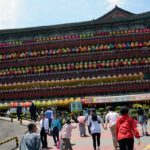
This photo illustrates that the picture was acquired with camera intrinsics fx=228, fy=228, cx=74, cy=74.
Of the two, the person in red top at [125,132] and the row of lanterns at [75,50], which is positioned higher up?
the row of lanterns at [75,50]

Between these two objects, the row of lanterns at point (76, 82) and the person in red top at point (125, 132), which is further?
the row of lanterns at point (76, 82)

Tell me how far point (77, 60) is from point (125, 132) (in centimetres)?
3777

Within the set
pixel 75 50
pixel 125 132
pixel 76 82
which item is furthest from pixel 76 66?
pixel 125 132

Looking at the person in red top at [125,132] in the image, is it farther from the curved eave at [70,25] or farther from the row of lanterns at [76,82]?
the curved eave at [70,25]

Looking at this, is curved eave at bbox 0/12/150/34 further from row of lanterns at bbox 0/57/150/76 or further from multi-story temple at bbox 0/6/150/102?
row of lanterns at bbox 0/57/150/76

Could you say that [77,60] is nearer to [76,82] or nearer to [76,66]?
[76,66]

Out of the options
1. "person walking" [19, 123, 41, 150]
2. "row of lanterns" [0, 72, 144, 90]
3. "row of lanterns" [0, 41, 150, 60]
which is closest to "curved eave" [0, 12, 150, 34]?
"row of lanterns" [0, 41, 150, 60]

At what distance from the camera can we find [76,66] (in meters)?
42.8

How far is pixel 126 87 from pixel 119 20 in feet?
58.2

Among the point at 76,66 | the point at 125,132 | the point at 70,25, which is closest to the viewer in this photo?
the point at 125,132

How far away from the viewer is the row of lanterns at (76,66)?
138 ft

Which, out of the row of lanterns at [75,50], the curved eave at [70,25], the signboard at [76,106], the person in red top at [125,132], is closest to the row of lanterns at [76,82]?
the row of lanterns at [75,50]

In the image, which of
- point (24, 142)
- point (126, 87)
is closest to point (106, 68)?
point (126, 87)

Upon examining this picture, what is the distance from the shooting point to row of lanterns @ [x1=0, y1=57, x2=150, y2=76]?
138ft
